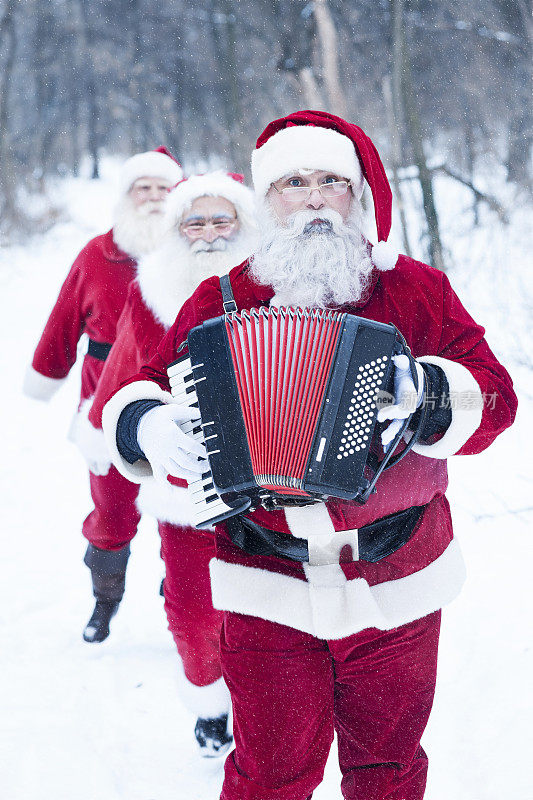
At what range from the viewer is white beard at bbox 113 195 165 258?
135 inches

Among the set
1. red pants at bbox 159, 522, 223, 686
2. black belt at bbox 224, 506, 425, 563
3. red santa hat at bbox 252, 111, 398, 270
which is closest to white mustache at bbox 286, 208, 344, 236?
red santa hat at bbox 252, 111, 398, 270

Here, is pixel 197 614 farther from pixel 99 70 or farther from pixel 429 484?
pixel 99 70

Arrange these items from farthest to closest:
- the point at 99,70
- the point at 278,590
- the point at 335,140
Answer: the point at 99,70
the point at 335,140
the point at 278,590

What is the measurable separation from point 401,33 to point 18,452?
4.85 meters

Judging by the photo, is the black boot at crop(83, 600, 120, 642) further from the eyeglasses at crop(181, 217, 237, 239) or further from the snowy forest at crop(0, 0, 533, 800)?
the eyeglasses at crop(181, 217, 237, 239)

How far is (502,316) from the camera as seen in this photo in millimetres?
5836

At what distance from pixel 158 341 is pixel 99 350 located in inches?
32.6

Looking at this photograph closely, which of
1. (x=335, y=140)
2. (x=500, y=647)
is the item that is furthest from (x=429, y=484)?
(x=500, y=647)

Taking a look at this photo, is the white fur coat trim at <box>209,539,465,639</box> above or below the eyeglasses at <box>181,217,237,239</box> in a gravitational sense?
below

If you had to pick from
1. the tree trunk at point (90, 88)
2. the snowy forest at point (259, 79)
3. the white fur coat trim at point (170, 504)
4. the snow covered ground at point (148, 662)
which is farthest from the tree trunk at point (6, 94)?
the white fur coat trim at point (170, 504)

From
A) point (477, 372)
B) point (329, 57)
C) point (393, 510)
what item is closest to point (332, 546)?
point (393, 510)

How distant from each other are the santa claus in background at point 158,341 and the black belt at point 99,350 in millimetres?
405

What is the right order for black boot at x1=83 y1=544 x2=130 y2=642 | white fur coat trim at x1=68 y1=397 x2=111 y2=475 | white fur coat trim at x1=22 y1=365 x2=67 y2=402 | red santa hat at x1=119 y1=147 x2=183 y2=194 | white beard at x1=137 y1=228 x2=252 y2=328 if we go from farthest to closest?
red santa hat at x1=119 y1=147 x2=183 y2=194 → white fur coat trim at x1=22 y1=365 x2=67 y2=402 → black boot at x1=83 y1=544 x2=130 y2=642 → white fur coat trim at x1=68 y1=397 x2=111 y2=475 → white beard at x1=137 y1=228 x2=252 y2=328

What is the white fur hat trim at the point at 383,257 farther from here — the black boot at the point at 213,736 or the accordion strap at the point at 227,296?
the black boot at the point at 213,736
